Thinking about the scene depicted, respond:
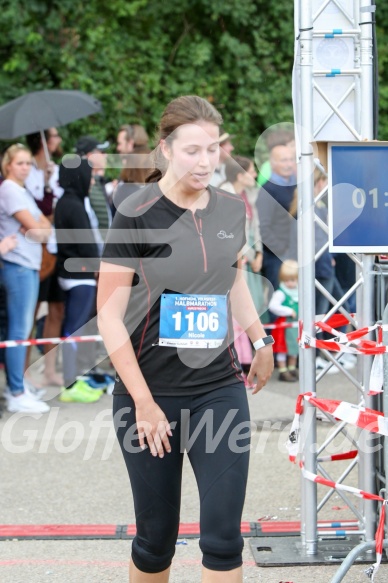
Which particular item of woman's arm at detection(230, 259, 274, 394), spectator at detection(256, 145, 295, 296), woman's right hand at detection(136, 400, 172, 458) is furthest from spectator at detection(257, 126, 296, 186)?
woman's right hand at detection(136, 400, 172, 458)

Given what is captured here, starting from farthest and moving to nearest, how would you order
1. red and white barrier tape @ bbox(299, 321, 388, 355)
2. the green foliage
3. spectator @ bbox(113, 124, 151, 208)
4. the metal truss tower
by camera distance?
the green foliage, spectator @ bbox(113, 124, 151, 208), the metal truss tower, red and white barrier tape @ bbox(299, 321, 388, 355)

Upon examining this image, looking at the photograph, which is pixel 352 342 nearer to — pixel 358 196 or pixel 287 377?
pixel 358 196

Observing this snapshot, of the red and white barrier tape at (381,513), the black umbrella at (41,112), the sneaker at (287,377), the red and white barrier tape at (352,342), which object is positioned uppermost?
the black umbrella at (41,112)

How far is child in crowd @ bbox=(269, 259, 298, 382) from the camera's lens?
877 cm

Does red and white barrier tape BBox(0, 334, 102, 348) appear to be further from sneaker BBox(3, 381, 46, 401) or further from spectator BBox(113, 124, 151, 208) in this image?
spectator BBox(113, 124, 151, 208)

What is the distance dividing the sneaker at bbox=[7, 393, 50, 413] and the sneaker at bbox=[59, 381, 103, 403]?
338mm

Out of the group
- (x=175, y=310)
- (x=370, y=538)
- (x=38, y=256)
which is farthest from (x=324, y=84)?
(x=38, y=256)

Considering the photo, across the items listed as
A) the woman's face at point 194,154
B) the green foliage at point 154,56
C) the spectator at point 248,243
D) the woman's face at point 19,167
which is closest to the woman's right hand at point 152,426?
the woman's face at point 194,154

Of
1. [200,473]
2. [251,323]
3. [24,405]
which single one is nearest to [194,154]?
[251,323]

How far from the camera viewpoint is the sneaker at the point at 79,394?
7.87 m

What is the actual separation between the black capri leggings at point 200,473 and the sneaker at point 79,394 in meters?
4.37

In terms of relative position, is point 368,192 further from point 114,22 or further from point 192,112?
point 114,22

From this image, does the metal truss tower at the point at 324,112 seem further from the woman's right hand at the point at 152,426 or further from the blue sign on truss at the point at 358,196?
the woman's right hand at the point at 152,426

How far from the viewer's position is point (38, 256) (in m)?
7.59
